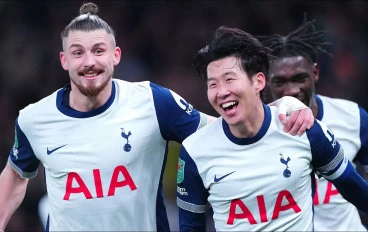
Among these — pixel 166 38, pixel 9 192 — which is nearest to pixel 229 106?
pixel 9 192

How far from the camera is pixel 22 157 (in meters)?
4.76

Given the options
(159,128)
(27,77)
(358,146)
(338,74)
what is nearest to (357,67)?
(338,74)

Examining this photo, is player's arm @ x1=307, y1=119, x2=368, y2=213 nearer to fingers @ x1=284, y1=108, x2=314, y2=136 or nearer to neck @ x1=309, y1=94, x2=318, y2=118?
fingers @ x1=284, y1=108, x2=314, y2=136

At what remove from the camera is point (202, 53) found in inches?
166

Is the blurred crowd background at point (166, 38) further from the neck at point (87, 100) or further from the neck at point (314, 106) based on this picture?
the neck at point (87, 100)

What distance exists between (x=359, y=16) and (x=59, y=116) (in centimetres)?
708

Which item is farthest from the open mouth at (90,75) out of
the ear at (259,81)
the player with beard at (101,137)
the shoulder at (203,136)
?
the ear at (259,81)

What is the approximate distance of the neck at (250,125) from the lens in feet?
13.5

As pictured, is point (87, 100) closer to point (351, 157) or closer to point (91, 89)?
point (91, 89)

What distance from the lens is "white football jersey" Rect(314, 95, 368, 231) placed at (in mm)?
5074

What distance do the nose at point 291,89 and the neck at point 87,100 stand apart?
48.3 inches

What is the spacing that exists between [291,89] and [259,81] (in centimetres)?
103

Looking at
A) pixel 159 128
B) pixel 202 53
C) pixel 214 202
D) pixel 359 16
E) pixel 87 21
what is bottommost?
pixel 214 202

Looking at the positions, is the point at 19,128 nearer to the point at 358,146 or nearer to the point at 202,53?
the point at 202,53
